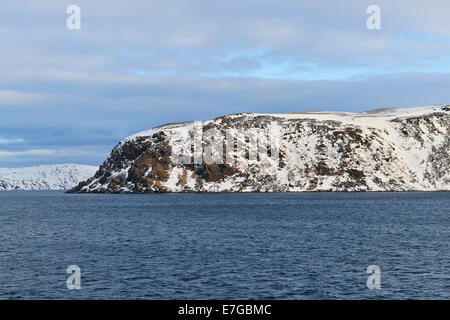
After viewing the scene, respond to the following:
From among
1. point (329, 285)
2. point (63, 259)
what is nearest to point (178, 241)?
point (63, 259)

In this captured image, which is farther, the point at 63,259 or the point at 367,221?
the point at 367,221

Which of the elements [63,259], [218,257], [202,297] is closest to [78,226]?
[63,259]

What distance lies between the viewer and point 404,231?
258 feet

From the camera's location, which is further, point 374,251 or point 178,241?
point 178,241
